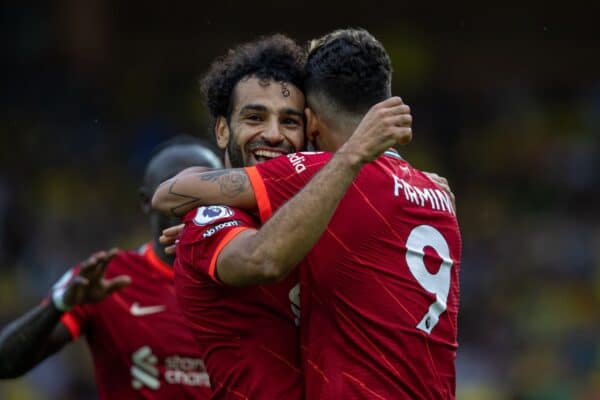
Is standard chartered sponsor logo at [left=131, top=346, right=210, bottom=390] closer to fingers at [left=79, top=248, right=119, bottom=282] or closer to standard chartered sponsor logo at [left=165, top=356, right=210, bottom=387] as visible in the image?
standard chartered sponsor logo at [left=165, top=356, right=210, bottom=387]

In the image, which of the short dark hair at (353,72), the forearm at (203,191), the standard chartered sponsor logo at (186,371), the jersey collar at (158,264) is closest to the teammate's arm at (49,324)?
the jersey collar at (158,264)

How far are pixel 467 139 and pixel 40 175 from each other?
216 inches

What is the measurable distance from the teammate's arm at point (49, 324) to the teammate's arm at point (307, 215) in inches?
66.3

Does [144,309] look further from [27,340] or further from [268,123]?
[268,123]

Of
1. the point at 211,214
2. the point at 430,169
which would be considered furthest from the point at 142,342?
the point at 430,169

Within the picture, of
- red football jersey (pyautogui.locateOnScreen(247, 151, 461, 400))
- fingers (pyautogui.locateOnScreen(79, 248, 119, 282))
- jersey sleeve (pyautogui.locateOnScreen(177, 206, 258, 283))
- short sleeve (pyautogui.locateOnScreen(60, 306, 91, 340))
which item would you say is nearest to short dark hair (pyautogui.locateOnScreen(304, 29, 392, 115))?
red football jersey (pyautogui.locateOnScreen(247, 151, 461, 400))

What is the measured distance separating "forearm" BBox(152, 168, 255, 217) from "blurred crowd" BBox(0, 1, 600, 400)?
7397 mm

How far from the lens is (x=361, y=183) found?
3.62 metres

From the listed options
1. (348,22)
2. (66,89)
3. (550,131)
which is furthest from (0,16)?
(550,131)

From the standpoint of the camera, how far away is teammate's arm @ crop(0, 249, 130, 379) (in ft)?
16.6

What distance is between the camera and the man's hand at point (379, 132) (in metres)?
3.42

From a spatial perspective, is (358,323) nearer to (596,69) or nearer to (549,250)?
(549,250)

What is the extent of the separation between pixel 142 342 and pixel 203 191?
1814mm

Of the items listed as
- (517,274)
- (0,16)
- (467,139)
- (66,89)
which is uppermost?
(0,16)
